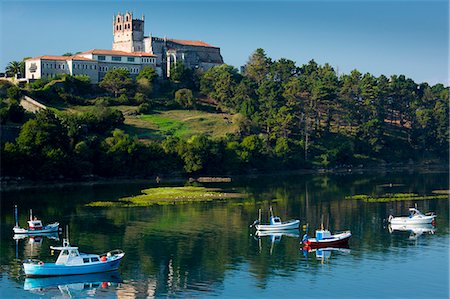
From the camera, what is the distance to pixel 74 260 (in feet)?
198

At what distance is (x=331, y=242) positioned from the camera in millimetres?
71125

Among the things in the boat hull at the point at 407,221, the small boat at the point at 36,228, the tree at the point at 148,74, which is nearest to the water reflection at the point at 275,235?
the boat hull at the point at 407,221

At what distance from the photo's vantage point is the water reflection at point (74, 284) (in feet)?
182

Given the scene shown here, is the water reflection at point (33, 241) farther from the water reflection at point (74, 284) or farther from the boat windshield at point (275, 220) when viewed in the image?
the boat windshield at point (275, 220)

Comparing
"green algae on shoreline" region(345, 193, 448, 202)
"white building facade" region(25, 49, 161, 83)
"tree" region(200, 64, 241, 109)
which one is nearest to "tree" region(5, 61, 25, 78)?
"white building facade" region(25, 49, 161, 83)

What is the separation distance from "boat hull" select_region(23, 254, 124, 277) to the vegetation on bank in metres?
63.6

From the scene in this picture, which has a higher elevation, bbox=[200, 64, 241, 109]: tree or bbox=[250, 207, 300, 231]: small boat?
bbox=[200, 64, 241, 109]: tree

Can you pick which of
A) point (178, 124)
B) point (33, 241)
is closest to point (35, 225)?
point (33, 241)

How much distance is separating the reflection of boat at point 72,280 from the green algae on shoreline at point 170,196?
38.1 meters

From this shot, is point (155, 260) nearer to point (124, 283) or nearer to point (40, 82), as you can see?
point (124, 283)

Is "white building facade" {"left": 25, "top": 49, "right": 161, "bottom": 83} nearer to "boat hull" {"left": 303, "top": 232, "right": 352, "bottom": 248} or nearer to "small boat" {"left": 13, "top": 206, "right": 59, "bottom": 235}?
"small boat" {"left": 13, "top": 206, "right": 59, "bottom": 235}

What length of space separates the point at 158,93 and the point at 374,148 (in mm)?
57549

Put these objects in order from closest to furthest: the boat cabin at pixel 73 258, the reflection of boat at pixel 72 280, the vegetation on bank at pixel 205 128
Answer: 1. the reflection of boat at pixel 72 280
2. the boat cabin at pixel 73 258
3. the vegetation on bank at pixel 205 128

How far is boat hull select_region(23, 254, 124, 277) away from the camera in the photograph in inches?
2312
